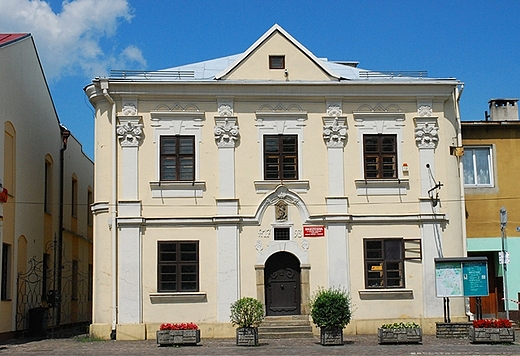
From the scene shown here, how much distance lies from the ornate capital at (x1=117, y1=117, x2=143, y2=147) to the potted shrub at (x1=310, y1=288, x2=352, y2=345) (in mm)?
8035

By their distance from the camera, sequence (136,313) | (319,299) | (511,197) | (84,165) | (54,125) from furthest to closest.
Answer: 1. (84,165)
2. (54,125)
3. (511,197)
4. (136,313)
5. (319,299)

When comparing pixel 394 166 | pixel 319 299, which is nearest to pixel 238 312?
pixel 319 299

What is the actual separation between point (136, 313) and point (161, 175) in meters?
4.44

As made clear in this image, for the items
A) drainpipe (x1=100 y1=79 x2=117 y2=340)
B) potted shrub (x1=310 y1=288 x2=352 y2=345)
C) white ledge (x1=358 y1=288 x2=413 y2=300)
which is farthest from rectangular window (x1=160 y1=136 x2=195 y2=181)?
white ledge (x1=358 y1=288 x2=413 y2=300)

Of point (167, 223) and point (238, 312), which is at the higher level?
point (167, 223)

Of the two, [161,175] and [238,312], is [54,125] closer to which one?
[161,175]

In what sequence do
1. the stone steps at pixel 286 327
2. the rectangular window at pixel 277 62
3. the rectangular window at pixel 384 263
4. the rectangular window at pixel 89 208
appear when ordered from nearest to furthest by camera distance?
1. the stone steps at pixel 286 327
2. the rectangular window at pixel 384 263
3. the rectangular window at pixel 277 62
4. the rectangular window at pixel 89 208

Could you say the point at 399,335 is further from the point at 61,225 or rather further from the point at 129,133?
the point at 61,225

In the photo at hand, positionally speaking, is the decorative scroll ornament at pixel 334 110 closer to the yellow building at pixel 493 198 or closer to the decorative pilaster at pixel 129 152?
the yellow building at pixel 493 198

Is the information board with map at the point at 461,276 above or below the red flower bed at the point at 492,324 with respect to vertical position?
above

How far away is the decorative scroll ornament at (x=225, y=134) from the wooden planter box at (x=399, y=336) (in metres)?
7.90

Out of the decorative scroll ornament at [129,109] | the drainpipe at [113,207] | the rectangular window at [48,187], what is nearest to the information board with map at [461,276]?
the drainpipe at [113,207]

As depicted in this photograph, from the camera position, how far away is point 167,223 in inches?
1004

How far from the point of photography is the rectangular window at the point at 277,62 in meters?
26.5
